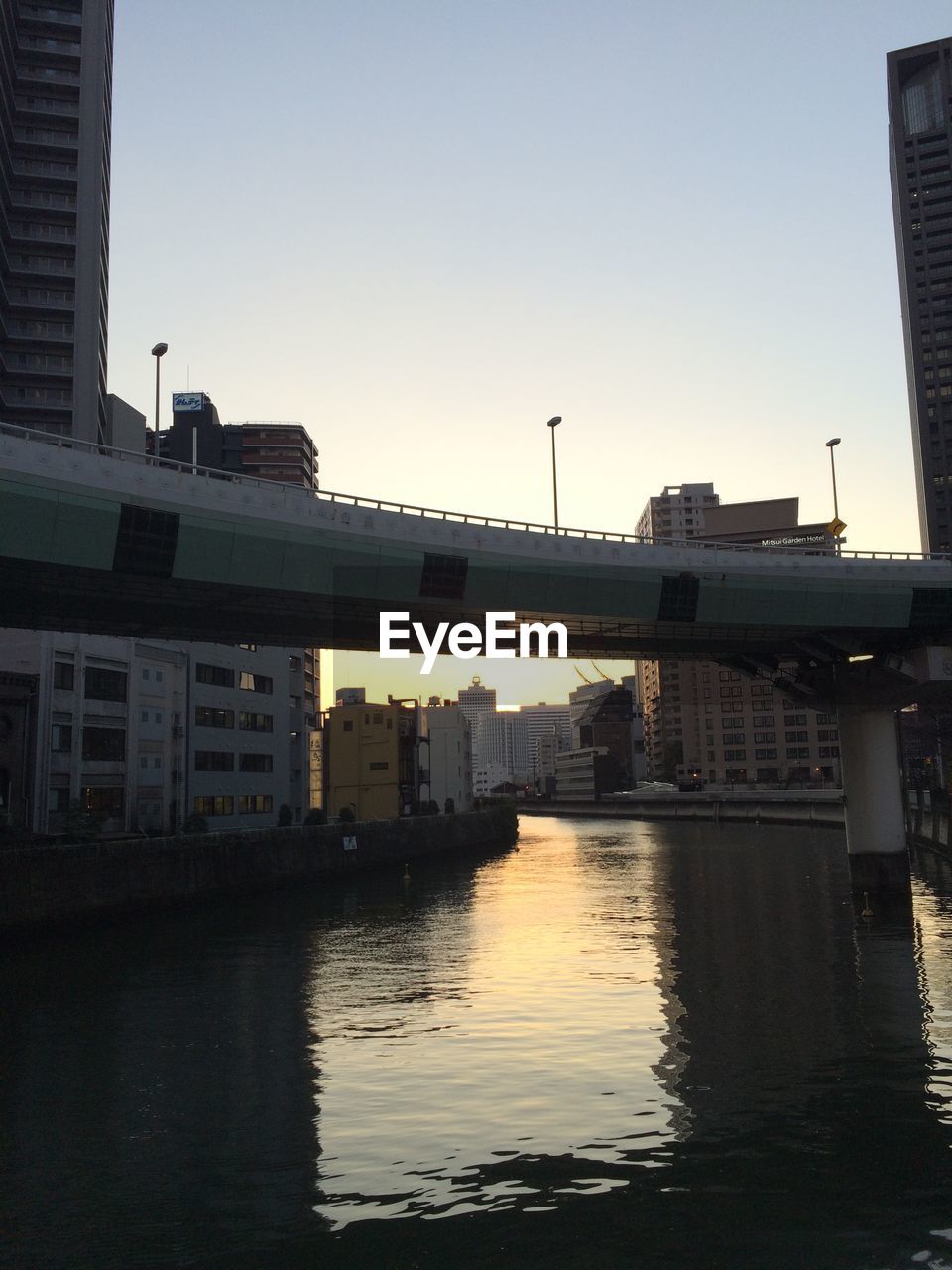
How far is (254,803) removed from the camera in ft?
345

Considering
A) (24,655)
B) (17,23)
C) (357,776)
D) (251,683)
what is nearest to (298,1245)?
(24,655)

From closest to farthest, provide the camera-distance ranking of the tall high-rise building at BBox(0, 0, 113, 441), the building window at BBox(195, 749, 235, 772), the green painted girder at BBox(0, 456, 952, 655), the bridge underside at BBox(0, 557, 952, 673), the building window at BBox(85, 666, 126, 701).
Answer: the green painted girder at BBox(0, 456, 952, 655), the bridge underside at BBox(0, 557, 952, 673), the building window at BBox(85, 666, 126, 701), the building window at BBox(195, 749, 235, 772), the tall high-rise building at BBox(0, 0, 113, 441)

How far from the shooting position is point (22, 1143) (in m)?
20.8

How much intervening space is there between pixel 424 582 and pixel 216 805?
5705 centimetres

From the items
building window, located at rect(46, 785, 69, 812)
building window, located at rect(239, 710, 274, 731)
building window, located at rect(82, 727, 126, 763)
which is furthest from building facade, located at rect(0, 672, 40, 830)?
building window, located at rect(239, 710, 274, 731)

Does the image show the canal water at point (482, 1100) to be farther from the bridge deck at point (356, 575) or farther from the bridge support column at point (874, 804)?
the bridge deck at point (356, 575)

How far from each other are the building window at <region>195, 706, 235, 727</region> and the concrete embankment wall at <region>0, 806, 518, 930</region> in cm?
1569

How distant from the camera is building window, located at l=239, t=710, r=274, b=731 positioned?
10339 centimetres

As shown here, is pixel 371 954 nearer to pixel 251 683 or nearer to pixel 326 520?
pixel 326 520

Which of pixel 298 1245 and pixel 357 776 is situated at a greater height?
pixel 357 776

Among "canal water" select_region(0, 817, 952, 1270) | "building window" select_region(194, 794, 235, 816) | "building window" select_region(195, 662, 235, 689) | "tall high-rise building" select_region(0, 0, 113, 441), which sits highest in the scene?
"tall high-rise building" select_region(0, 0, 113, 441)

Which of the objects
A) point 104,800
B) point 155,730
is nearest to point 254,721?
point 155,730

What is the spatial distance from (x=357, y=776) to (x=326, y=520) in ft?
275

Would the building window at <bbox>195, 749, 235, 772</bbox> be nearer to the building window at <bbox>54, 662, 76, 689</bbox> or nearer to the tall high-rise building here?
the building window at <bbox>54, 662, 76, 689</bbox>
